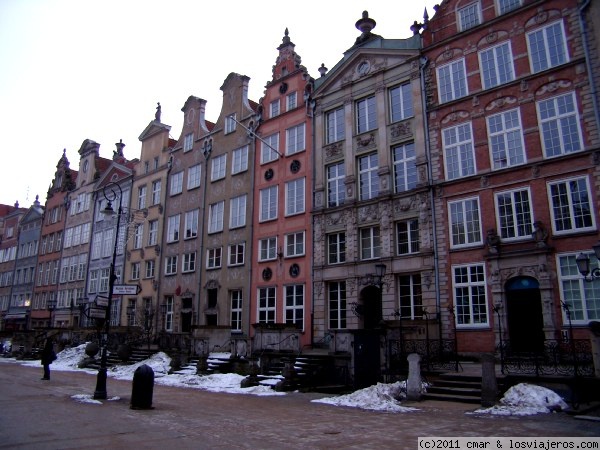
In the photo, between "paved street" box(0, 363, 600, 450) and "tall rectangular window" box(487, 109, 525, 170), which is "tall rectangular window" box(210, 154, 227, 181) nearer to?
"tall rectangular window" box(487, 109, 525, 170)

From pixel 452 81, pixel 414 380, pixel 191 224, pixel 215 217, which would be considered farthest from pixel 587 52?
pixel 191 224

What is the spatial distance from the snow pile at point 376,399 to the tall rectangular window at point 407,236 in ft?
27.8

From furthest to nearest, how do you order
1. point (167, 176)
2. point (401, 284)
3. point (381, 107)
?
point (167, 176), point (381, 107), point (401, 284)

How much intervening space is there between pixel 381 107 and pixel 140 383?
1781 centimetres

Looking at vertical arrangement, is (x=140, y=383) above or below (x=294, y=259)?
below

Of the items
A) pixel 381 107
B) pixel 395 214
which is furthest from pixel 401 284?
pixel 381 107

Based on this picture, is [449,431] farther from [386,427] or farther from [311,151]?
[311,151]

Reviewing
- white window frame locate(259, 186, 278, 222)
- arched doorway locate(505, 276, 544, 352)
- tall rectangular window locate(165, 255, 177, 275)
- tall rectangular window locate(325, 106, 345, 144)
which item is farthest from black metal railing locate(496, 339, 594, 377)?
tall rectangular window locate(165, 255, 177, 275)

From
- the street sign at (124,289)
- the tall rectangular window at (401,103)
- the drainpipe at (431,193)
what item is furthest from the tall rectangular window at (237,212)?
the street sign at (124,289)

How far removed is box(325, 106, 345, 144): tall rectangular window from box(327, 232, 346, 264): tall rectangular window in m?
5.24

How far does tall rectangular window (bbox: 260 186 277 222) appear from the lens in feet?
97.6

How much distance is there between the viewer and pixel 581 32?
759 inches

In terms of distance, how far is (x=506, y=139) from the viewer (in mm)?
20797

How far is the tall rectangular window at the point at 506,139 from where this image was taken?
20.4 m
